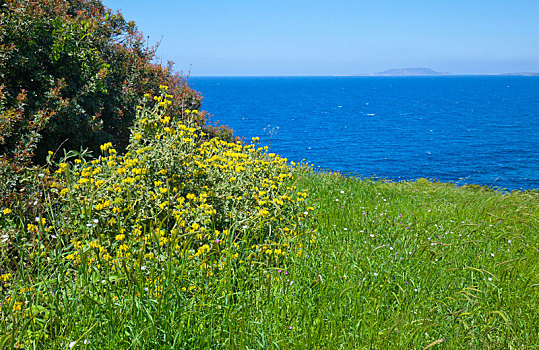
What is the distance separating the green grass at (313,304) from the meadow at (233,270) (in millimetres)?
19

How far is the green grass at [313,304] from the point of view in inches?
106

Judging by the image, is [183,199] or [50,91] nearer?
[183,199]

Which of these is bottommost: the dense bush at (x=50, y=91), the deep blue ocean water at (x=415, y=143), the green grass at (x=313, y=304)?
the deep blue ocean water at (x=415, y=143)

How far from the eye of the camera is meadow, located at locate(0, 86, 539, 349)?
2768 millimetres

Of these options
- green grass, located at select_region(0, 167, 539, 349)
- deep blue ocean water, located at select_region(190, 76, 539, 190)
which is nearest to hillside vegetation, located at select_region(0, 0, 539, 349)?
green grass, located at select_region(0, 167, 539, 349)

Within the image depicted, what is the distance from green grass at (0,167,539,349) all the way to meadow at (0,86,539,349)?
19 millimetres

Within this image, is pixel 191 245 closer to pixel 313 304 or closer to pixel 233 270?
pixel 233 270

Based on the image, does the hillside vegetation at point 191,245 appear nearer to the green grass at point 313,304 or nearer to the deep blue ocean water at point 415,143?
the green grass at point 313,304

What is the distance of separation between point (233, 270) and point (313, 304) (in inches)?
32.4

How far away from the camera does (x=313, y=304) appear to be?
3.42m

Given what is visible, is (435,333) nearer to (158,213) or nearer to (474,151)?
(158,213)

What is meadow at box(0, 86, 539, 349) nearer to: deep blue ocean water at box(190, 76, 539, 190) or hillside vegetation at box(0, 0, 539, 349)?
hillside vegetation at box(0, 0, 539, 349)

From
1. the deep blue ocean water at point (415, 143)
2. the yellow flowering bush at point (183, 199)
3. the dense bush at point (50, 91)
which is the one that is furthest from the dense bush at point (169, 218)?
the deep blue ocean water at point (415, 143)

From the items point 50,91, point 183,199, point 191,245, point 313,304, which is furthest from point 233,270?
point 50,91
